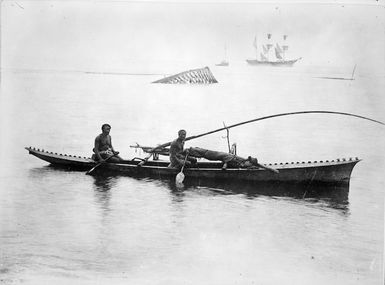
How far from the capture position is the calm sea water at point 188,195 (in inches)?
182

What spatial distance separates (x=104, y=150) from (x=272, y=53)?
232 cm

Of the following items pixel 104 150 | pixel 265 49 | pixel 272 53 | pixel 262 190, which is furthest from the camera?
pixel 104 150

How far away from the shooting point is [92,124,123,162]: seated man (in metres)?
5.96

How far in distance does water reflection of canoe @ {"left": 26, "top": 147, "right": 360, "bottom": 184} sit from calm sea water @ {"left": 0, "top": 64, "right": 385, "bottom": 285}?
111 millimetres

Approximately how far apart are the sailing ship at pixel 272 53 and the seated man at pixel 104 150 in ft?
6.33

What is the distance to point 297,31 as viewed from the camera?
5.21m

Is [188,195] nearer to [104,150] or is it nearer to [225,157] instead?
[225,157]

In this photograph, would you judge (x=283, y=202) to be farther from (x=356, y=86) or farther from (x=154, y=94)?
(x=154, y=94)

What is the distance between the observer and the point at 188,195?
5594mm

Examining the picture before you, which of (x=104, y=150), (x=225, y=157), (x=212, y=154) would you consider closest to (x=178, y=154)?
(x=212, y=154)

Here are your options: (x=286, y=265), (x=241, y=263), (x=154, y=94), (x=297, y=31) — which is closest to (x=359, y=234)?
(x=286, y=265)

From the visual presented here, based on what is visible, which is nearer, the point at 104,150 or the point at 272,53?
the point at 272,53

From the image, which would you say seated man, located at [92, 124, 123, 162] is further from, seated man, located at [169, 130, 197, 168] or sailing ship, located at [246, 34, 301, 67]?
sailing ship, located at [246, 34, 301, 67]

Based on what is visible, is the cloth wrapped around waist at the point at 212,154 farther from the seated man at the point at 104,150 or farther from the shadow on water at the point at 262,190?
the seated man at the point at 104,150
